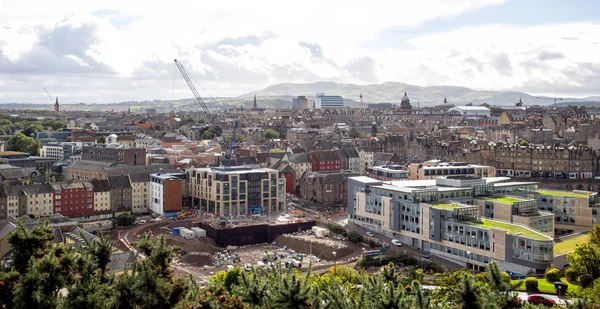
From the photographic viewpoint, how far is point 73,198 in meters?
57.3

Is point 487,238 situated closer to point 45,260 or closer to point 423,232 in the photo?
point 423,232

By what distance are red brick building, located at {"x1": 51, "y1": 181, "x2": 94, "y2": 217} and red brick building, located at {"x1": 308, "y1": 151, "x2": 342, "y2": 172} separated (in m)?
27.0

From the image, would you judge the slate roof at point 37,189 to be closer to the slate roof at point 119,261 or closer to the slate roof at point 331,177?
the slate roof at point 119,261

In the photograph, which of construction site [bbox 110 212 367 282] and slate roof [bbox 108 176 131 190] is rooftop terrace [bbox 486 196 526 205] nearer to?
construction site [bbox 110 212 367 282]

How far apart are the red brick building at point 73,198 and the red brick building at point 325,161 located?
27.0 metres

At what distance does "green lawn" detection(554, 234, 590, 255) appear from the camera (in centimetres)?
4031

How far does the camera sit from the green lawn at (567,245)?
40312mm

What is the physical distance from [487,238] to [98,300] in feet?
86.4

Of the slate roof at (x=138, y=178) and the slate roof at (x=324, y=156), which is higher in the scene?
the slate roof at (x=324, y=156)

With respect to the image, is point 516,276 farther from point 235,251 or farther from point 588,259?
point 235,251

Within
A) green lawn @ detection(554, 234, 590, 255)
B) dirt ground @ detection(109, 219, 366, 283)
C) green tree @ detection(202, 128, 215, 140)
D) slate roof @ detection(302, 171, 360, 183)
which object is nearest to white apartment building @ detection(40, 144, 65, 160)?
green tree @ detection(202, 128, 215, 140)

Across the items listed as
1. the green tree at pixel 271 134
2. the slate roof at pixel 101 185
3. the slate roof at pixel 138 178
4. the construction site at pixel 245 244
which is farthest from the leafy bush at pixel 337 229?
the green tree at pixel 271 134

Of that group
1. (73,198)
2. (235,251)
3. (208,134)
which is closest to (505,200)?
(235,251)

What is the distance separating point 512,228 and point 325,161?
39.2m
